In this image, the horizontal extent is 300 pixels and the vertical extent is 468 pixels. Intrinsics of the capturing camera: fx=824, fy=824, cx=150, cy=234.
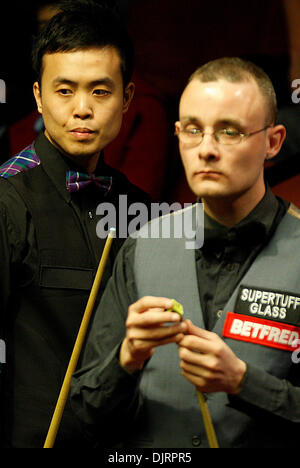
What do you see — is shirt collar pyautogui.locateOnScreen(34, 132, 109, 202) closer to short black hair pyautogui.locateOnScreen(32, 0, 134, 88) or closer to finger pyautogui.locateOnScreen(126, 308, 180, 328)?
short black hair pyautogui.locateOnScreen(32, 0, 134, 88)

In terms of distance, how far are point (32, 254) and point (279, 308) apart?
72 cm

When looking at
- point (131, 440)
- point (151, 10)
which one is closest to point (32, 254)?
point (131, 440)

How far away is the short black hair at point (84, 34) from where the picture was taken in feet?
7.13

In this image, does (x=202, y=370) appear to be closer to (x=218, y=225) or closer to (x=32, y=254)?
(x=218, y=225)

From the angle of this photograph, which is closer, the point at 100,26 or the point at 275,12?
the point at 100,26

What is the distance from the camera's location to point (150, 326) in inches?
58.4

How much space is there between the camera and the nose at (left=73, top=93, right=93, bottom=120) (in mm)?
2100

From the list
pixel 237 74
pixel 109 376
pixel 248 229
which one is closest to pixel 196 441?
pixel 109 376

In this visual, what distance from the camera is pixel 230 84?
1.63 m

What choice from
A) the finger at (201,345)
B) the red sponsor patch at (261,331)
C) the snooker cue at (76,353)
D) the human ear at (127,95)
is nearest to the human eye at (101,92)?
the human ear at (127,95)

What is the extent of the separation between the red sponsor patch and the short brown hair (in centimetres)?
41

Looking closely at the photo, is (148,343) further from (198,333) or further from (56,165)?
(56,165)

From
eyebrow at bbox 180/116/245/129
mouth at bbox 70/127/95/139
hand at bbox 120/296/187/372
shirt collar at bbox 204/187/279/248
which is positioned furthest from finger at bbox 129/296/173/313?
mouth at bbox 70/127/95/139

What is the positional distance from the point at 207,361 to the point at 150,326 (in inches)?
4.7
